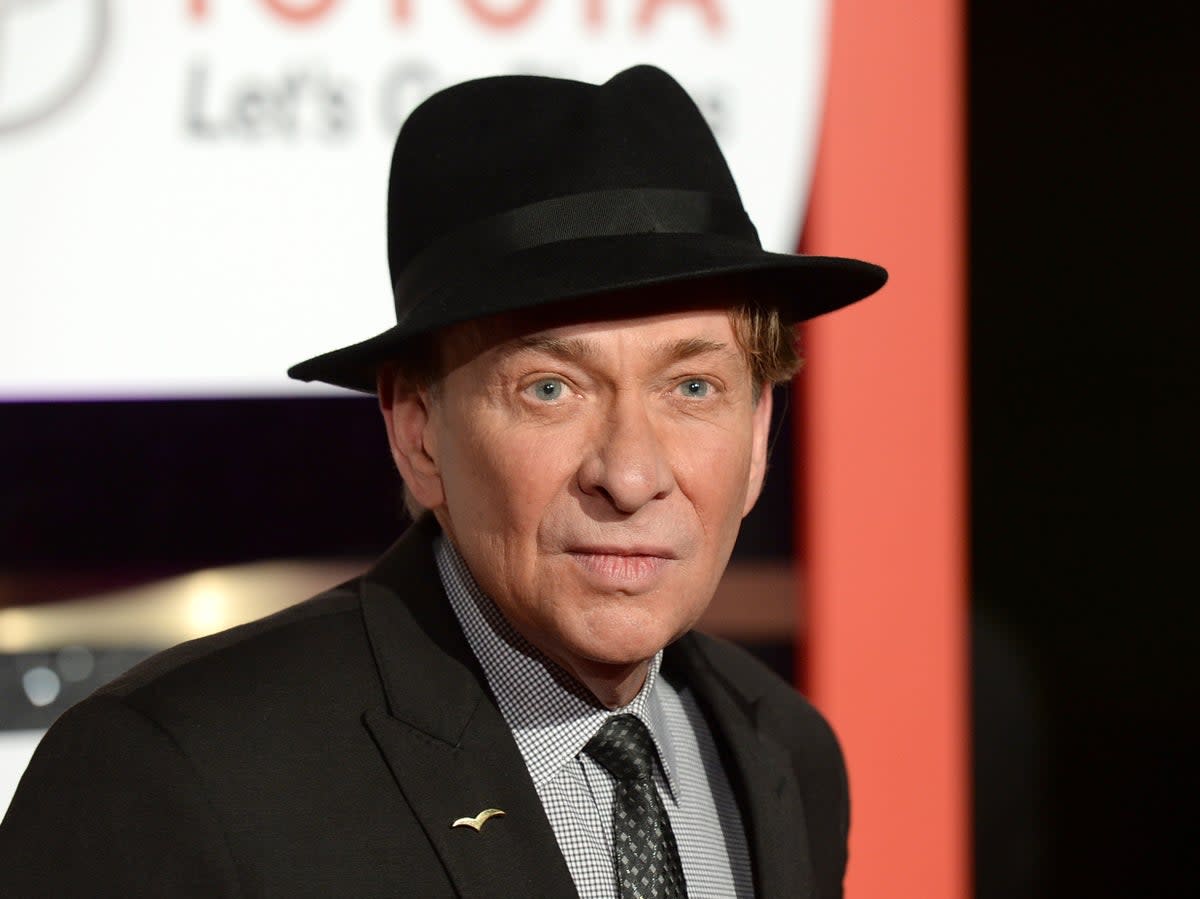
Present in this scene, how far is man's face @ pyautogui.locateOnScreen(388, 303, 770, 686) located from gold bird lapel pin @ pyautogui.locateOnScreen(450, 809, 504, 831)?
19 cm

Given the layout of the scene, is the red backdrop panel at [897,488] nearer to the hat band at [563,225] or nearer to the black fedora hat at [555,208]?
the black fedora hat at [555,208]

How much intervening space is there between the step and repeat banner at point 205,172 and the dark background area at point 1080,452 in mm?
895

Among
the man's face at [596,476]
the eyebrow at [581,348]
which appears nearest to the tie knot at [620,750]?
the man's face at [596,476]

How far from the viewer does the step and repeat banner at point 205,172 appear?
7.97ft

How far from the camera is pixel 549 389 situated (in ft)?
5.04

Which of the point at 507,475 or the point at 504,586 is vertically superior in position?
the point at 507,475

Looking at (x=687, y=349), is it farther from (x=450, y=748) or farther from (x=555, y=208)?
(x=450, y=748)

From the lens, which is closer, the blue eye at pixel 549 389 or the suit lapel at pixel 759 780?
the blue eye at pixel 549 389

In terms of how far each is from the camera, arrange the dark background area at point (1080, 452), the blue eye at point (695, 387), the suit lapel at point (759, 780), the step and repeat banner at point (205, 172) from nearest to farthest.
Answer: the blue eye at point (695, 387) < the suit lapel at point (759, 780) < the step and repeat banner at point (205, 172) < the dark background area at point (1080, 452)

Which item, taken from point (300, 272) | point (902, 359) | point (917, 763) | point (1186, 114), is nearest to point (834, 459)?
point (902, 359)

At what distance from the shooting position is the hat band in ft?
5.05

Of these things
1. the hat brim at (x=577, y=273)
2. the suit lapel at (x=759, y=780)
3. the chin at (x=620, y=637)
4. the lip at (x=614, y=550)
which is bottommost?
the suit lapel at (x=759, y=780)

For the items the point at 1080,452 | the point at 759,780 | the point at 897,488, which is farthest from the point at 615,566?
the point at 1080,452

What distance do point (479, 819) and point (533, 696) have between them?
7.0 inches
